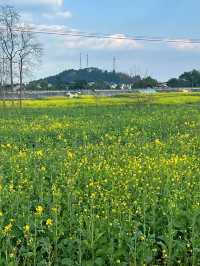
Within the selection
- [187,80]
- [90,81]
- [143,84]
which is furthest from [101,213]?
[90,81]

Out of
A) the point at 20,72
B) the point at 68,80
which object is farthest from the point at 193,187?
the point at 68,80

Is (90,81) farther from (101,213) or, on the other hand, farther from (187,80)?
(101,213)

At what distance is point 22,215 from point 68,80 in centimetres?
12350

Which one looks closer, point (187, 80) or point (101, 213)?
point (101, 213)

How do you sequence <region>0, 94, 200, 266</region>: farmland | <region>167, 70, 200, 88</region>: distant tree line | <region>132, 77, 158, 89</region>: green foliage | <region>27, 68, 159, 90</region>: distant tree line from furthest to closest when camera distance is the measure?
1. <region>167, 70, 200, 88</region>: distant tree line
2. <region>27, 68, 159, 90</region>: distant tree line
3. <region>132, 77, 158, 89</region>: green foliage
4. <region>0, 94, 200, 266</region>: farmland

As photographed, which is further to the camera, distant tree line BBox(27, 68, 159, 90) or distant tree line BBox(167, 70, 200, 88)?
distant tree line BBox(167, 70, 200, 88)

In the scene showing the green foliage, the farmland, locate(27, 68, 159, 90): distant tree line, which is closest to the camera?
the farmland

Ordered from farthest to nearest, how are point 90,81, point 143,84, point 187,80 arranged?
point 90,81
point 187,80
point 143,84

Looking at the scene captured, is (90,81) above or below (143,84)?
above

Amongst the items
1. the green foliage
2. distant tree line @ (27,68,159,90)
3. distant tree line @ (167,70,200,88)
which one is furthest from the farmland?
distant tree line @ (167,70,200,88)

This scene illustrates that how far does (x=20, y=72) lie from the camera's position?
57.1 m

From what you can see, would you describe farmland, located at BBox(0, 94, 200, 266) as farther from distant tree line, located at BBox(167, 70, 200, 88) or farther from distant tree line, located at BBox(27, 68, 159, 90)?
distant tree line, located at BBox(167, 70, 200, 88)

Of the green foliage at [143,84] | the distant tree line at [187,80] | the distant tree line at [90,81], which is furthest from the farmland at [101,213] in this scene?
the distant tree line at [187,80]

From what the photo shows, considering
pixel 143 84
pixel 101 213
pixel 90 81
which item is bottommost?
pixel 101 213
